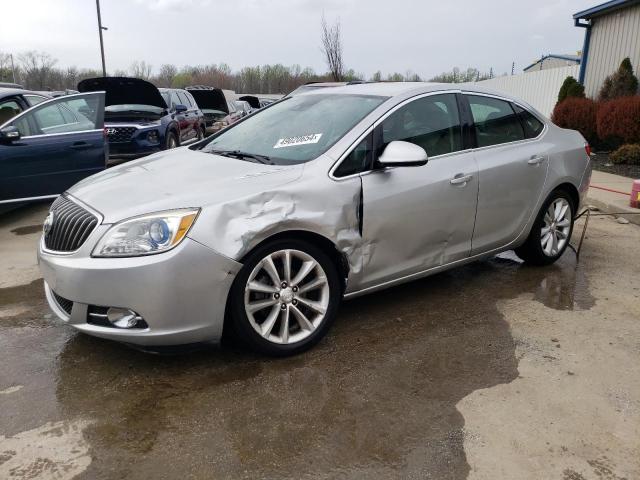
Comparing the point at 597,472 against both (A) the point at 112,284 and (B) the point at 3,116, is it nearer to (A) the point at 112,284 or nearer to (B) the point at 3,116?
(A) the point at 112,284

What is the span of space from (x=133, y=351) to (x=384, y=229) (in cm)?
173

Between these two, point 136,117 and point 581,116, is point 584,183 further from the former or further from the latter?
point 581,116

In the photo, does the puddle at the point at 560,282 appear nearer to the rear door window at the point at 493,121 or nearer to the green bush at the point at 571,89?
the rear door window at the point at 493,121

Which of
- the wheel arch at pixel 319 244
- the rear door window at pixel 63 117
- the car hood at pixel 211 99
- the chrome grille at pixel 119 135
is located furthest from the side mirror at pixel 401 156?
the car hood at pixel 211 99

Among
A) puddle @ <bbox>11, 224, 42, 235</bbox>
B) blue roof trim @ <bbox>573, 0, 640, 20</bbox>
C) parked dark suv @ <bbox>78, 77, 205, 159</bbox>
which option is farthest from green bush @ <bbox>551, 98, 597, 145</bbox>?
puddle @ <bbox>11, 224, 42, 235</bbox>

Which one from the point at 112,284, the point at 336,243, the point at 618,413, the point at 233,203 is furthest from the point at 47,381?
the point at 618,413

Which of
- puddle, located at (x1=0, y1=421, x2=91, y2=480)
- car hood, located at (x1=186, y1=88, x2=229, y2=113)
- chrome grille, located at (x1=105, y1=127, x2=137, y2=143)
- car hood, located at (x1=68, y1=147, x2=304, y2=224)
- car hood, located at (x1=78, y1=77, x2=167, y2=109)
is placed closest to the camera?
puddle, located at (x1=0, y1=421, x2=91, y2=480)

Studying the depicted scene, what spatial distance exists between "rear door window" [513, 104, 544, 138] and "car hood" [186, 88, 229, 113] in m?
15.3

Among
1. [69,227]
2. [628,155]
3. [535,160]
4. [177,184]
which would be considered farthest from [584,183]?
[628,155]

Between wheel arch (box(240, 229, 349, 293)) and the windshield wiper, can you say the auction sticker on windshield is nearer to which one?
the windshield wiper

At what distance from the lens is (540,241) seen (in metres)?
4.90

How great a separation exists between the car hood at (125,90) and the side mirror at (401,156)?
8.19 m

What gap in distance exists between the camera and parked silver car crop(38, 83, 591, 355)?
2926 mm

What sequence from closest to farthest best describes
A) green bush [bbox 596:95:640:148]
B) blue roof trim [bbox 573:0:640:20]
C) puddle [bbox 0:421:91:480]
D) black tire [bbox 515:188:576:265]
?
puddle [bbox 0:421:91:480] → black tire [bbox 515:188:576:265] → green bush [bbox 596:95:640:148] → blue roof trim [bbox 573:0:640:20]
